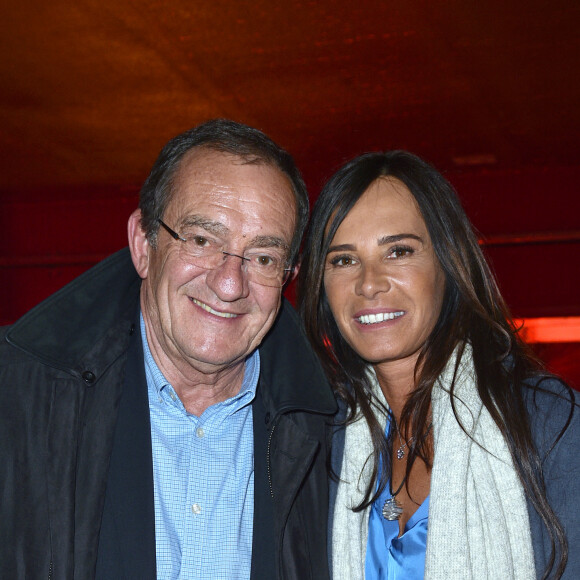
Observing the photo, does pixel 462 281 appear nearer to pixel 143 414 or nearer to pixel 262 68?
pixel 143 414

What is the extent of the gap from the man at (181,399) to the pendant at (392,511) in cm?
18

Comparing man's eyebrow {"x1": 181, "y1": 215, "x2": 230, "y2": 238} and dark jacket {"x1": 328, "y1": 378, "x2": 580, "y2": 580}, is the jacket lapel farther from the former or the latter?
dark jacket {"x1": 328, "y1": 378, "x2": 580, "y2": 580}

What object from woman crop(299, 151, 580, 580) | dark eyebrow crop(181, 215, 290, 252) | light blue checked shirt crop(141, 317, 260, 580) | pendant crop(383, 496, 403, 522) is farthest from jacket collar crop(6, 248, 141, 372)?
pendant crop(383, 496, 403, 522)

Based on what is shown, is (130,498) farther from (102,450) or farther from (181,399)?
(181,399)

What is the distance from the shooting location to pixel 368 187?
2227mm

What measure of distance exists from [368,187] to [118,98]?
4.13 m

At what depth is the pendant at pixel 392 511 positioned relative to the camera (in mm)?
2041

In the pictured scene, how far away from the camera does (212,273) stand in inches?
78.1

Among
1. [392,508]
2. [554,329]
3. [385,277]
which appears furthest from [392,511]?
[554,329]

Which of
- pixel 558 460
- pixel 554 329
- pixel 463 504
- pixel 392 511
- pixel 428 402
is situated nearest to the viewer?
pixel 558 460

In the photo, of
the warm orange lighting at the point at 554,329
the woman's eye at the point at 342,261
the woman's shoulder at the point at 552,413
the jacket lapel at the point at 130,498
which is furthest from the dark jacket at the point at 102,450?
the warm orange lighting at the point at 554,329

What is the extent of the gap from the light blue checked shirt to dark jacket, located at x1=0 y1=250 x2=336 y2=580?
0.04 metres

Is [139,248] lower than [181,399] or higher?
higher

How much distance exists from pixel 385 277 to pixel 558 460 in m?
0.66
